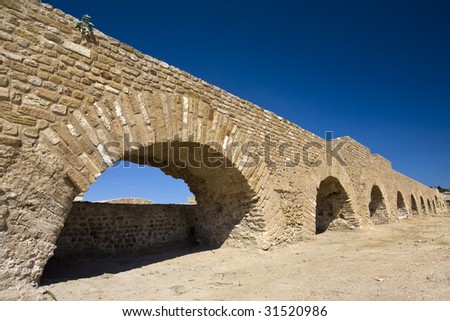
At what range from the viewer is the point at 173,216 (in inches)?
323

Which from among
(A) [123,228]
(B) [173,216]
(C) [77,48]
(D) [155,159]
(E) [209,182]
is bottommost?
(A) [123,228]

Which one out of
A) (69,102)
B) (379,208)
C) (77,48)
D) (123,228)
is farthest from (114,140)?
(379,208)

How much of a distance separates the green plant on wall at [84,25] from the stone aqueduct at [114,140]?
0.26 ft

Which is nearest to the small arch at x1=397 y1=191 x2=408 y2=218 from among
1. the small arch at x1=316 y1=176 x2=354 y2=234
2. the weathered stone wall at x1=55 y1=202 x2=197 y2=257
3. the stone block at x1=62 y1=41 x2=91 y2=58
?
the small arch at x1=316 y1=176 x2=354 y2=234

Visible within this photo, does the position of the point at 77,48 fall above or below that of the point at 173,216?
above

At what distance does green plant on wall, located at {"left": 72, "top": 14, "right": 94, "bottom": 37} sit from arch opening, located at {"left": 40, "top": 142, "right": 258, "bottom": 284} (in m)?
2.15

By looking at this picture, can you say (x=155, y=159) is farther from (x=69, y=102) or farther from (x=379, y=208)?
(x=379, y=208)

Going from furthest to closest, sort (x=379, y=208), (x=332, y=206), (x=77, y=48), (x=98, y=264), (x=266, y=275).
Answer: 1. (x=379, y=208)
2. (x=332, y=206)
3. (x=98, y=264)
4. (x=266, y=275)
5. (x=77, y=48)

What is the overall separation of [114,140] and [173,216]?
4.43 metres

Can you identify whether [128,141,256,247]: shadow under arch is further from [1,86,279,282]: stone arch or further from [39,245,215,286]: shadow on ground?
[39,245,215,286]: shadow on ground

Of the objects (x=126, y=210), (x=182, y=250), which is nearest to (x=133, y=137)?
(x=126, y=210)

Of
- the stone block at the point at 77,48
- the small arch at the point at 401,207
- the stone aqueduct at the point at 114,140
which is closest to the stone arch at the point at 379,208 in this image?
→ the small arch at the point at 401,207

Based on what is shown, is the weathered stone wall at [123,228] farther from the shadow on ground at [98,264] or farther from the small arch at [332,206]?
the small arch at [332,206]

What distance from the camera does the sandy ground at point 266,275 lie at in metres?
3.60
